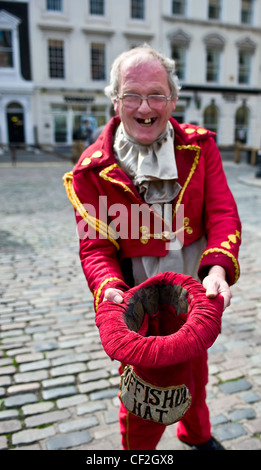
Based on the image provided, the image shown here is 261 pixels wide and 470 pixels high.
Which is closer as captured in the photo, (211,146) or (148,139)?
(148,139)

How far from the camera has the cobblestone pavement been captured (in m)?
2.53

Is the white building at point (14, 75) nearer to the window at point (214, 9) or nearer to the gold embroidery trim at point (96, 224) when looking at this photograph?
the window at point (214, 9)

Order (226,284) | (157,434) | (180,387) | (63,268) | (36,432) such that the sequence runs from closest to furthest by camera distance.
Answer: (180,387), (226,284), (157,434), (36,432), (63,268)

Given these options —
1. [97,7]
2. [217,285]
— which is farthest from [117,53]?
[217,285]

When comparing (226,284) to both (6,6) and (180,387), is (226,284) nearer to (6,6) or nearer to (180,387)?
(180,387)

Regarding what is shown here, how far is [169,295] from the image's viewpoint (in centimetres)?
180

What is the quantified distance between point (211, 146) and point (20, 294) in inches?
129

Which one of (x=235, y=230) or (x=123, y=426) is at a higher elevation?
(x=235, y=230)

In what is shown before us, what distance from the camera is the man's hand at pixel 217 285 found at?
5.42 feet

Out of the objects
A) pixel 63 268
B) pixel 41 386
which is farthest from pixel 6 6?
pixel 41 386

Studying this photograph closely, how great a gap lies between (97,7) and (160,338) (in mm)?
28391

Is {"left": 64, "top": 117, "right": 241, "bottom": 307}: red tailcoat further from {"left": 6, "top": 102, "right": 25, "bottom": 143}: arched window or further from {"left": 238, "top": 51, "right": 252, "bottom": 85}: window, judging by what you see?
{"left": 238, "top": 51, "right": 252, "bottom": 85}: window

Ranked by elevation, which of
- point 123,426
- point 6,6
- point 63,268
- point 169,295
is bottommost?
point 63,268

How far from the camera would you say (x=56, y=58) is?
82.6 ft
